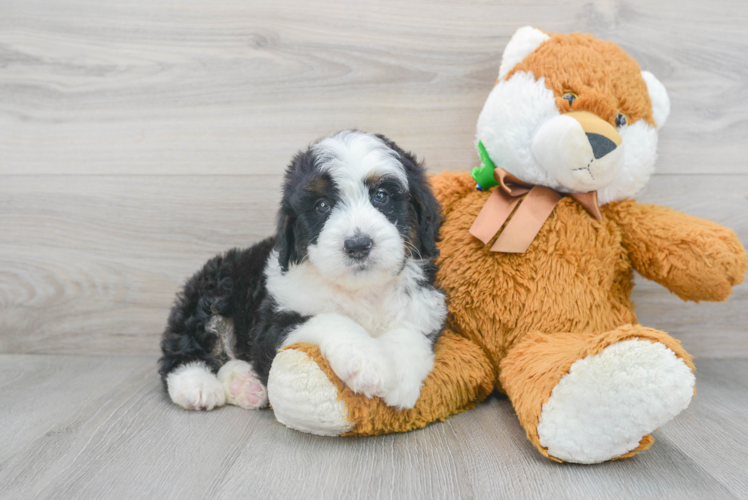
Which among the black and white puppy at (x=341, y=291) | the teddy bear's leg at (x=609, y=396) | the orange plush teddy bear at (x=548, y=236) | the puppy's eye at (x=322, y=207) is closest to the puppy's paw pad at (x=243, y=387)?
the black and white puppy at (x=341, y=291)

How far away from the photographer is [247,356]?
1.70 m

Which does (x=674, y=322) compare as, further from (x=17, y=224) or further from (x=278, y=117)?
(x=17, y=224)

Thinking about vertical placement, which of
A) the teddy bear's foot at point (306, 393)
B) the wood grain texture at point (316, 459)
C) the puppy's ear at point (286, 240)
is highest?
the puppy's ear at point (286, 240)

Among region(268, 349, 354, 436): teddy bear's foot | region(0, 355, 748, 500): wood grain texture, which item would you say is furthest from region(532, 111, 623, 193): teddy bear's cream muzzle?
region(268, 349, 354, 436): teddy bear's foot

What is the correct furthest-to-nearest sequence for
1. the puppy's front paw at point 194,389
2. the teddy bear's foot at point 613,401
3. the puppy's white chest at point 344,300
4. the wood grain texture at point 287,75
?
the wood grain texture at point 287,75 → the puppy's front paw at point 194,389 → the puppy's white chest at point 344,300 → the teddy bear's foot at point 613,401

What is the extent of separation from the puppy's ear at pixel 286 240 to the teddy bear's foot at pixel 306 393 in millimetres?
278

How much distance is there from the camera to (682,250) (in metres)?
1.50

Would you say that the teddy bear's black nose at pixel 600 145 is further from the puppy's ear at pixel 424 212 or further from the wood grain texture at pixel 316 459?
the wood grain texture at pixel 316 459

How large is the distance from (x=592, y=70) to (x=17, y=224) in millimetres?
2218

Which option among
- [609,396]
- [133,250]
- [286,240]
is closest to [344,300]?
[286,240]

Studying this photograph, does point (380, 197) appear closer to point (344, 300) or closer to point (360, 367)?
point (344, 300)

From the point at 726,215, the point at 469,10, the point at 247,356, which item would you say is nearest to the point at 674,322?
the point at 726,215

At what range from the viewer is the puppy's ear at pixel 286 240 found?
4.68 feet

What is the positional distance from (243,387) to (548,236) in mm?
1026
